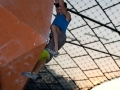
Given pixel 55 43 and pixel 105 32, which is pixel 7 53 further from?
pixel 105 32

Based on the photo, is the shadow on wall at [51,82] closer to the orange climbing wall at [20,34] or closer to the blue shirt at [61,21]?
the blue shirt at [61,21]

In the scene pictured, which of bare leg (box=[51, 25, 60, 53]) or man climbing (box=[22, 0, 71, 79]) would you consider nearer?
man climbing (box=[22, 0, 71, 79])

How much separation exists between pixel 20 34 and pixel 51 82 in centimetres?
2094

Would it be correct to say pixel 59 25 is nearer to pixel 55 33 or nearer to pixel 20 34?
pixel 55 33

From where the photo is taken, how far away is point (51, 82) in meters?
28.2

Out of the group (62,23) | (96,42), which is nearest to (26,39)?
(62,23)

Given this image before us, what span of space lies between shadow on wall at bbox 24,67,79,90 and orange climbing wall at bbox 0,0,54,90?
1693 cm

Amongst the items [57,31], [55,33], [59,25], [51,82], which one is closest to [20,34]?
[55,33]

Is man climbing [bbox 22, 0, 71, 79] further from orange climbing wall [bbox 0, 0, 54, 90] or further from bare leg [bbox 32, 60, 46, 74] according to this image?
orange climbing wall [bbox 0, 0, 54, 90]

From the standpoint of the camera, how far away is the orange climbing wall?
761cm

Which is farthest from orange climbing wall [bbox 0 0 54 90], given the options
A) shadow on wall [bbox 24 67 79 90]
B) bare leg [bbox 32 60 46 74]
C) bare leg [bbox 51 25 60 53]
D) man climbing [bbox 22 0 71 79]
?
shadow on wall [bbox 24 67 79 90]

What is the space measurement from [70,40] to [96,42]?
6.97 ft

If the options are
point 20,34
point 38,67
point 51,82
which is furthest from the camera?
point 51,82

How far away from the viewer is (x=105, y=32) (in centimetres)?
1683
